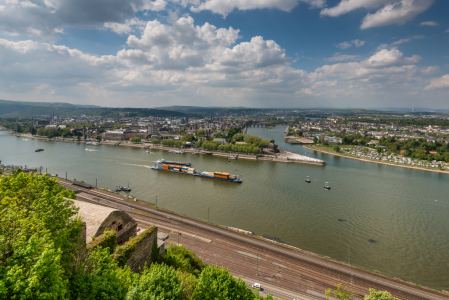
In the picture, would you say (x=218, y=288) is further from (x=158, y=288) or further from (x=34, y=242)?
(x=34, y=242)

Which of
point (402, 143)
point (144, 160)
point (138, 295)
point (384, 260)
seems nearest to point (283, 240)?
point (384, 260)

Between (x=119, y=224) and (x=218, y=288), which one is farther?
(x=119, y=224)

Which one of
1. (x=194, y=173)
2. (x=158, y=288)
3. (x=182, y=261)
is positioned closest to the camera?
(x=158, y=288)

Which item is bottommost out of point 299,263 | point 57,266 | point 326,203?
point 299,263

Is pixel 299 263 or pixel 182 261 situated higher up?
pixel 182 261

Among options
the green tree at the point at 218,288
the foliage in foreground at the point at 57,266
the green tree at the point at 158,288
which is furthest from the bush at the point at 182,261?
the green tree at the point at 158,288

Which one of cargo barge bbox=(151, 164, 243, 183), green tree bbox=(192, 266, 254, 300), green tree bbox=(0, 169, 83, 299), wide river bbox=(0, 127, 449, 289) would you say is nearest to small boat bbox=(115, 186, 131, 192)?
wide river bbox=(0, 127, 449, 289)

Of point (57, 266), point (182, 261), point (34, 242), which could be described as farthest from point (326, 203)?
point (34, 242)
